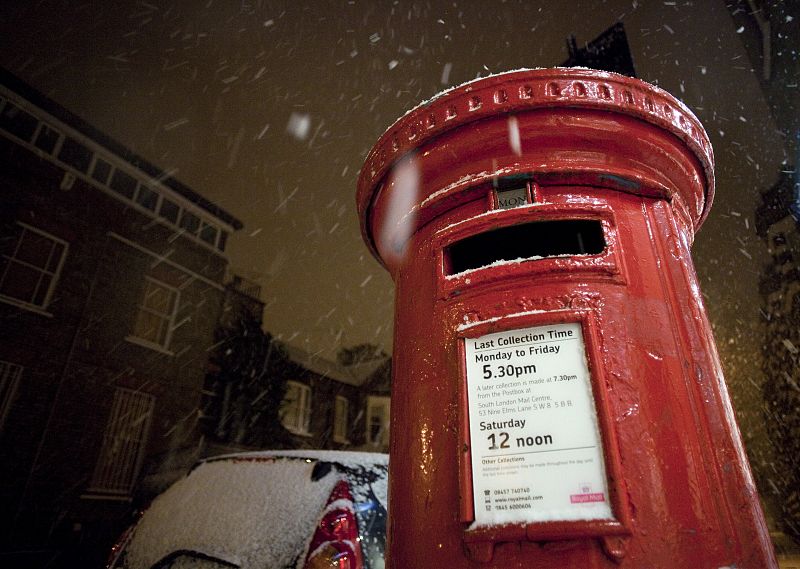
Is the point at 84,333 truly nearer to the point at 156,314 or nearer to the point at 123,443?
the point at 156,314

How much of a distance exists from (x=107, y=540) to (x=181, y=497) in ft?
29.2

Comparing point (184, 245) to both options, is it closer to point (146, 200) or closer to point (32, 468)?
point (146, 200)

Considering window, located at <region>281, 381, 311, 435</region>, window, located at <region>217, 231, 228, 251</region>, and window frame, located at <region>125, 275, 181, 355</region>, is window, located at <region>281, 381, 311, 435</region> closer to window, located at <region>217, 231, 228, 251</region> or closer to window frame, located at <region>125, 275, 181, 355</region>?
window, located at <region>217, 231, 228, 251</region>

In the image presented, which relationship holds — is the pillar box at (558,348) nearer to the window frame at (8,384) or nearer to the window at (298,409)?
the window frame at (8,384)

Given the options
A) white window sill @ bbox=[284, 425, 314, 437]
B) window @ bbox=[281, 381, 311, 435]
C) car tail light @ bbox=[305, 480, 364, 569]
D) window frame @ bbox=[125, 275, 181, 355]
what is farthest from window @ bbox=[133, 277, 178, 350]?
car tail light @ bbox=[305, 480, 364, 569]

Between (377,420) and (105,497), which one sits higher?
(377,420)

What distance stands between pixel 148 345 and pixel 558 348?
43.1 ft

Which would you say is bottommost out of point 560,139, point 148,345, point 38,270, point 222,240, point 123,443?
point 560,139

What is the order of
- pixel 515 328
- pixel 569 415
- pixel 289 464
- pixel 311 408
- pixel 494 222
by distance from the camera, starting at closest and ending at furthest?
pixel 569 415, pixel 515 328, pixel 494 222, pixel 289 464, pixel 311 408

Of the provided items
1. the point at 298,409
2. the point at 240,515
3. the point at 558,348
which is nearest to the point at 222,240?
the point at 298,409

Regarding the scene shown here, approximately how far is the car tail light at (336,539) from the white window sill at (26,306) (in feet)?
Result: 34.5

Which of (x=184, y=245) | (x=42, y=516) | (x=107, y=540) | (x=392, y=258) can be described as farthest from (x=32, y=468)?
(x=392, y=258)

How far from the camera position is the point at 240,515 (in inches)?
121

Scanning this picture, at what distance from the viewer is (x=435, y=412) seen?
161cm
